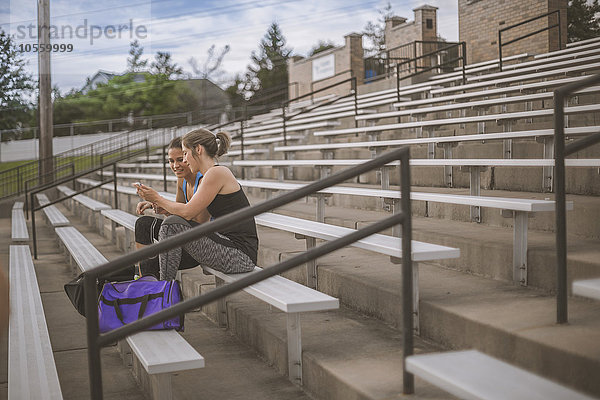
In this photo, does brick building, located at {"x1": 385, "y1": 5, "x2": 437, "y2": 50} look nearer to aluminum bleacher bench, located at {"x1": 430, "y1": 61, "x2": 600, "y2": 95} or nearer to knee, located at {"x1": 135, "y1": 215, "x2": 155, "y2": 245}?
aluminum bleacher bench, located at {"x1": 430, "y1": 61, "x2": 600, "y2": 95}

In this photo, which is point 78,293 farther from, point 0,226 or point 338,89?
point 338,89

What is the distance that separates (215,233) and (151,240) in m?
0.95

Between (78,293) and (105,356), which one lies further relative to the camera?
(105,356)

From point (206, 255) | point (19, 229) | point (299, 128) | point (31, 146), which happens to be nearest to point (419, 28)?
point (299, 128)

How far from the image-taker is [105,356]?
3844mm

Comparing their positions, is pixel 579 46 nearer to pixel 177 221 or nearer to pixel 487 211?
pixel 487 211

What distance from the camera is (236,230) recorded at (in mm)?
3668

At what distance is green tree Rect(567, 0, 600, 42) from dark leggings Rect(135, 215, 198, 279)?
27.0 feet

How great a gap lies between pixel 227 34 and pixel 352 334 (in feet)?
144

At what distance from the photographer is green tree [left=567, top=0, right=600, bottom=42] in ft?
32.9

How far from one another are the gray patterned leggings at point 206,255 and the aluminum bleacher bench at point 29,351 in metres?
0.78

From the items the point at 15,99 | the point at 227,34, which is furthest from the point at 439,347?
the point at 227,34

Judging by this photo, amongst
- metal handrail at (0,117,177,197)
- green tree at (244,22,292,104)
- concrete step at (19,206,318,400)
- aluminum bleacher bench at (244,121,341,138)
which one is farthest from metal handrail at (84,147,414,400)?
green tree at (244,22,292,104)

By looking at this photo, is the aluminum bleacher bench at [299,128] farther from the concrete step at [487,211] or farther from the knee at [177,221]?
the knee at [177,221]
